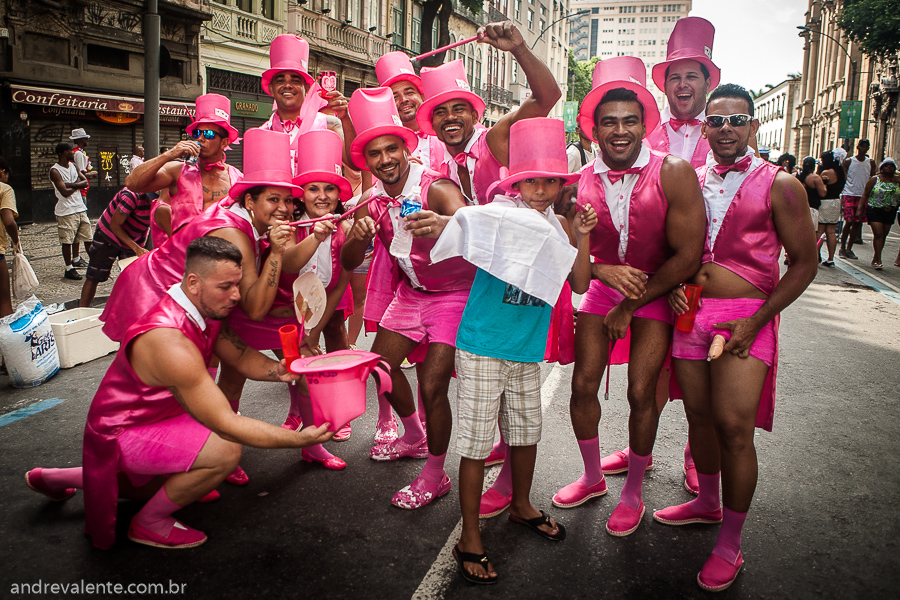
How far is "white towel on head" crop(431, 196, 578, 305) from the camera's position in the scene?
8.71 ft

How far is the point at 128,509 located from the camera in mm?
3205

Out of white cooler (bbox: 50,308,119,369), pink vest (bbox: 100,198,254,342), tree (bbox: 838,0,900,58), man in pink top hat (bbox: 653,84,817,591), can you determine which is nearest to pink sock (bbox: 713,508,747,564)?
man in pink top hat (bbox: 653,84,817,591)

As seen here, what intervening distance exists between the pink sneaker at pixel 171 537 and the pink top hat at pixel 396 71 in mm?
3098

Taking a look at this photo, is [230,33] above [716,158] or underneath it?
above

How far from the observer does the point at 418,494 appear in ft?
11.0

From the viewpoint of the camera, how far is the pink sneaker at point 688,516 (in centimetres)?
321

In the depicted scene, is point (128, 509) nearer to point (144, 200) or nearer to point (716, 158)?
point (716, 158)

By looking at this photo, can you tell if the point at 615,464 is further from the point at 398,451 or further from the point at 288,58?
the point at 288,58

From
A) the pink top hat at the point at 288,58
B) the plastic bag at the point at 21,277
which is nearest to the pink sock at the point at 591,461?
the pink top hat at the point at 288,58

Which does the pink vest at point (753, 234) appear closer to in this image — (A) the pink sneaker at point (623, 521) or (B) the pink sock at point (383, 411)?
(A) the pink sneaker at point (623, 521)

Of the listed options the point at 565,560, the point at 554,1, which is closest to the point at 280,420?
the point at 565,560

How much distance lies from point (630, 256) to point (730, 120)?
78 centimetres

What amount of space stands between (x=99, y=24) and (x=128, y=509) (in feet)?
57.0

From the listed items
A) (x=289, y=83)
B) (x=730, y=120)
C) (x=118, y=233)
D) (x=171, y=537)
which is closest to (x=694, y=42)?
(x=730, y=120)
